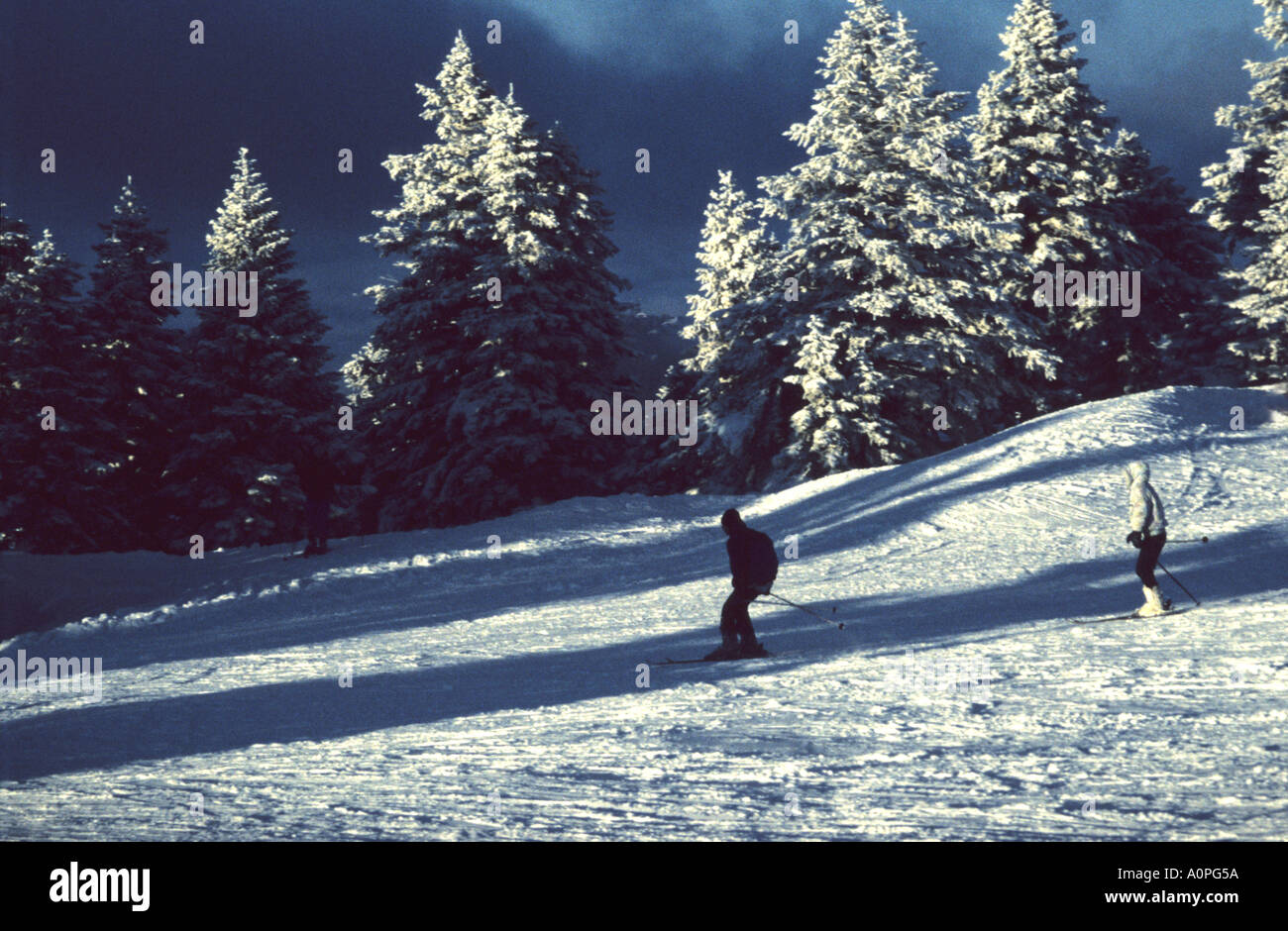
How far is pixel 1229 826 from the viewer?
546 centimetres

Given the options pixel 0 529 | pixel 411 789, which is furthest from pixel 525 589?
pixel 0 529

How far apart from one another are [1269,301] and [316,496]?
2861cm

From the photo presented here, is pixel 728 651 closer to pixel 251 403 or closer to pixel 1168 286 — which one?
pixel 251 403

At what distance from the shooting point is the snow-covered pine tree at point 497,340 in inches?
1278

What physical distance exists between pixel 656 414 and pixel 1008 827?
3369cm

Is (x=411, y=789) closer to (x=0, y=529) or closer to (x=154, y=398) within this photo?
(x=0, y=529)

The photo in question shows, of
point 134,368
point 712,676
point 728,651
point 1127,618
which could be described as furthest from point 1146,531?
point 134,368

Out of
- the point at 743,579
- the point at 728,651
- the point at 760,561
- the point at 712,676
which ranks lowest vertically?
the point at 712,676

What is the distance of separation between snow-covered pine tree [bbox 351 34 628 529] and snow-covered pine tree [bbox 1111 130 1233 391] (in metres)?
19.0

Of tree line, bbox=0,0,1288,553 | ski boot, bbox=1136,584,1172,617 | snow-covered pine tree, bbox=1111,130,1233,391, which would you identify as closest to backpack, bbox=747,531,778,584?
ski boot, bbox=1136,584,1172,617

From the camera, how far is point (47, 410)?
103 feet

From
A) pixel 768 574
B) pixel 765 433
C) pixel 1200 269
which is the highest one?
pixel 1200 269

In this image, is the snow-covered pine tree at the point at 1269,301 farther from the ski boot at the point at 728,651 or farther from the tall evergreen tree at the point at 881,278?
the ski boot at the point at 728,651
